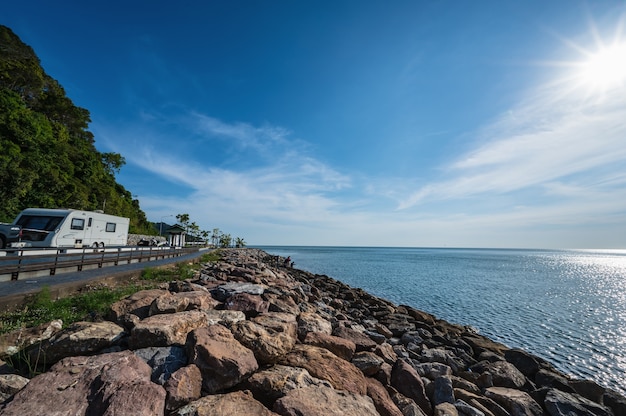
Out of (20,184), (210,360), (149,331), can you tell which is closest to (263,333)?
(210,360)

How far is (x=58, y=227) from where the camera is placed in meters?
18.4

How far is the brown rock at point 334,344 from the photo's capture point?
6316mm

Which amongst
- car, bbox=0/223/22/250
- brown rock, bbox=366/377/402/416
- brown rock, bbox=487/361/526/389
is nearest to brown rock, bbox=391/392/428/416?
brown rock, bbox=366/377/402/416

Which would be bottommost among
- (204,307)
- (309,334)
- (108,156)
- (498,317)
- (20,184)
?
(498,317)

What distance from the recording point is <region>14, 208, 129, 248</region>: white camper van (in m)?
17.9

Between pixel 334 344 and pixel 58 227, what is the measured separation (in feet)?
69.8

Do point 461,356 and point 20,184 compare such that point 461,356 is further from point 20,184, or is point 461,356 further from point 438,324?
point 20,184

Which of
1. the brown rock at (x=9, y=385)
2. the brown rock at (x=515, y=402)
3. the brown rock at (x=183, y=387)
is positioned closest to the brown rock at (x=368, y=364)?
the brown rock at (x=515, y=402)

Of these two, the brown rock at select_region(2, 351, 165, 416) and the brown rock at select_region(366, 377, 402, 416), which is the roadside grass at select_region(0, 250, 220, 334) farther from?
the brown rock at select_region(366, 377, 402, 416)

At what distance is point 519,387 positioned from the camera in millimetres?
7969

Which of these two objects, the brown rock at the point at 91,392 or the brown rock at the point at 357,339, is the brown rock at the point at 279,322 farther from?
the brown rock at the point at 91,392

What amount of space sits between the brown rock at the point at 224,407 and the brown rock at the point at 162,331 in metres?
1.69

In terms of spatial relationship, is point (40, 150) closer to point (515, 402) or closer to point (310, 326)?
point (310, 326)

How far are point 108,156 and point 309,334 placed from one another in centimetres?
6927
